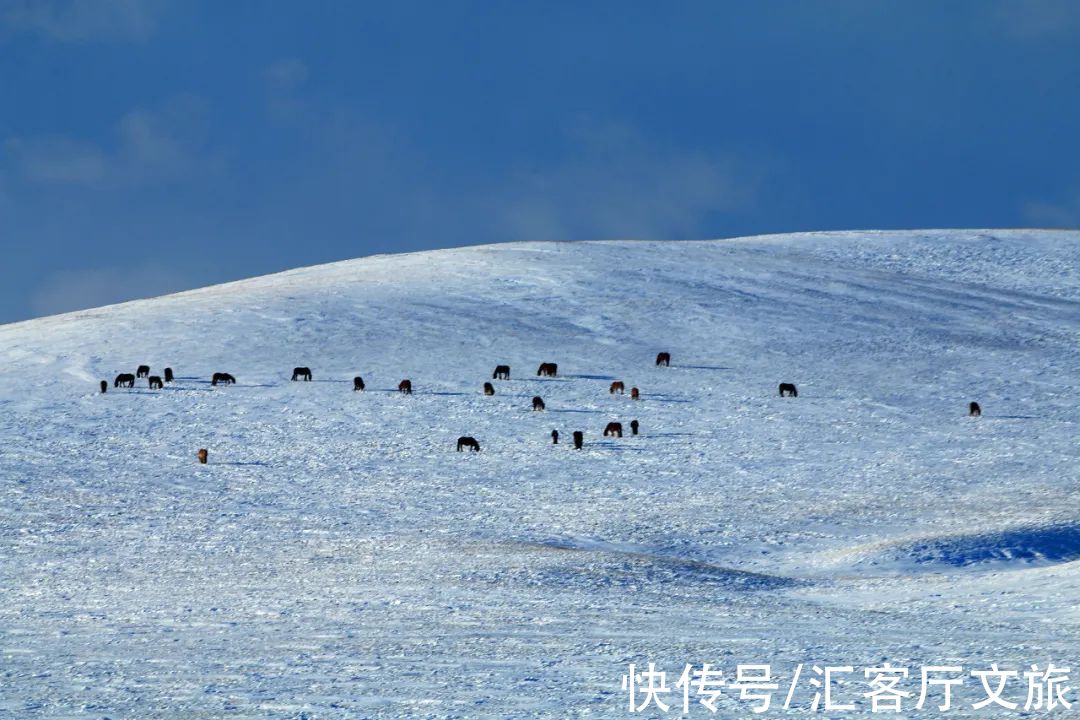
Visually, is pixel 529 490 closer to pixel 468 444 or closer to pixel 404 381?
pixel 468 444

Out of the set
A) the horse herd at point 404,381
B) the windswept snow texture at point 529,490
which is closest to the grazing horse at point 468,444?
the windswept snow texture at point 529,490

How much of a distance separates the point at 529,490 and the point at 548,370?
582 inches

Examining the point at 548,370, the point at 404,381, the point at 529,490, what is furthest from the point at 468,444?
the point at 548,370

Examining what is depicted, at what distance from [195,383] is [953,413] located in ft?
74.5

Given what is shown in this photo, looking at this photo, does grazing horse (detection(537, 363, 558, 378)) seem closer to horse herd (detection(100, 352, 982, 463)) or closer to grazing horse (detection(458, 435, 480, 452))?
horse herd (detection(100, 352, 982, 463))

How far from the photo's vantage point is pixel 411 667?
15.0 meters

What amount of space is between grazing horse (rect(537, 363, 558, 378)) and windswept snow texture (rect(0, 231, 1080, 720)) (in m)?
0.52

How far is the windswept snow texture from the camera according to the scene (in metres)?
15.6

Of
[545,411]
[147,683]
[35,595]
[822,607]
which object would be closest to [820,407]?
[545,411]

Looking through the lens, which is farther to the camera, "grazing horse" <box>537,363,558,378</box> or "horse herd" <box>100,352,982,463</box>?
"grazing horse" <box>537,363,558,378</box>

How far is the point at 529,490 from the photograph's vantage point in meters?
32.0

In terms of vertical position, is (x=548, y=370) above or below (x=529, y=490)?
above

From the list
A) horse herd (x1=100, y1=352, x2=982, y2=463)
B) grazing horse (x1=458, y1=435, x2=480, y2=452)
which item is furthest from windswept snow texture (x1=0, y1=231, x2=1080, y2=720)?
horse herd (x1=100, y1=352, x2=982, y2=463)

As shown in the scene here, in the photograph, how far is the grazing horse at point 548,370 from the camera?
46.3 meters
